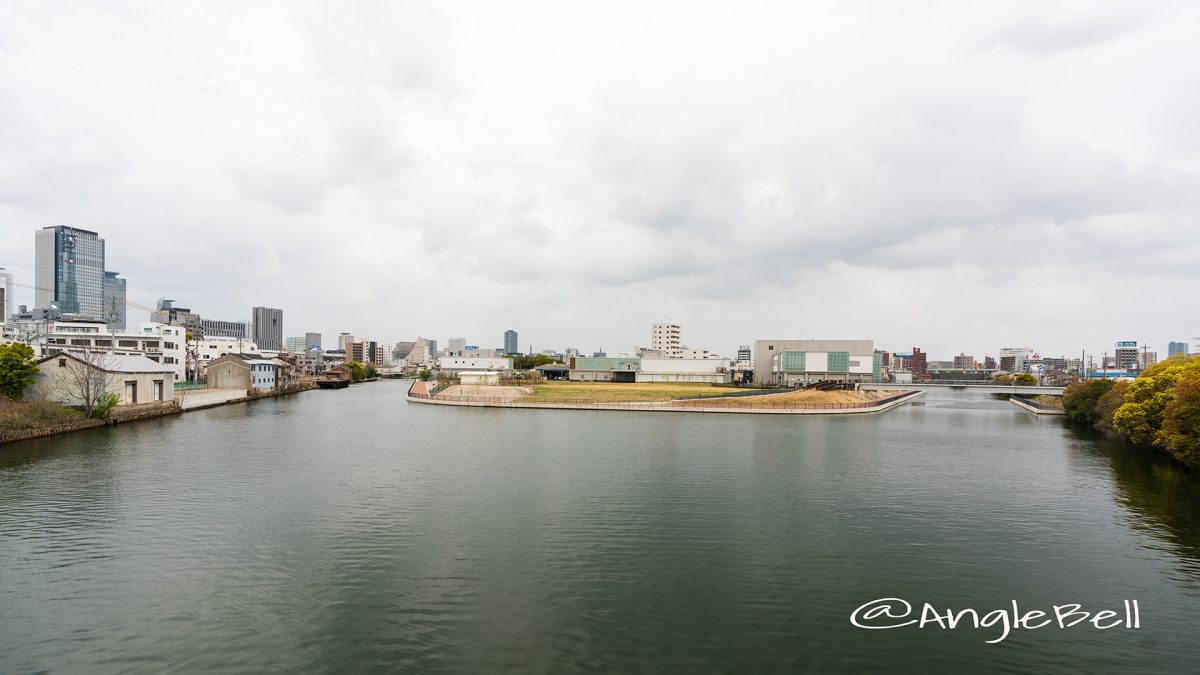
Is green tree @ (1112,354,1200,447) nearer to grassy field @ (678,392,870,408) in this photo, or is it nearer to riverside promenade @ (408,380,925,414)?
riverside promenade @ (408,380,925,414)

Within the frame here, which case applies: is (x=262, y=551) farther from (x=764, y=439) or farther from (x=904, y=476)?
(x=764, y=439)

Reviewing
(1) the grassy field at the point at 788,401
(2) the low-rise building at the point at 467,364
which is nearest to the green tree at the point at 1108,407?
(1) the grassy field at the point at 788,401

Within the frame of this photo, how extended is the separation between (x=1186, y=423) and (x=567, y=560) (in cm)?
3456

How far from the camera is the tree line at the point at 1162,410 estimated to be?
27844 millimetres

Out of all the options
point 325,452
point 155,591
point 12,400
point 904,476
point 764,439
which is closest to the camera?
point 155,591

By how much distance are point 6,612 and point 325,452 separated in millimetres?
20395

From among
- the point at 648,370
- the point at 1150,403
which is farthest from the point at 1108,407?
the point at 648,370

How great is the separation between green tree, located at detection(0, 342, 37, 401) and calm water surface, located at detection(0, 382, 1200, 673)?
9.91 m

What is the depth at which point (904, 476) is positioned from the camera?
2725 cm

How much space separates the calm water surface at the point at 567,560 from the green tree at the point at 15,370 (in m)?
9.91

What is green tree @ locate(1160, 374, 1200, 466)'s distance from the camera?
90.4 ft

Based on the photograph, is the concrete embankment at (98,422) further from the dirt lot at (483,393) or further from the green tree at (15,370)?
the dirt lot at (483,393)

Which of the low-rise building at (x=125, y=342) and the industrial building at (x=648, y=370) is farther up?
the low-rise building at (x=125, y=342)

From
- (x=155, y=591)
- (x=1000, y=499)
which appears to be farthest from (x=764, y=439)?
(x=155, y=591)
